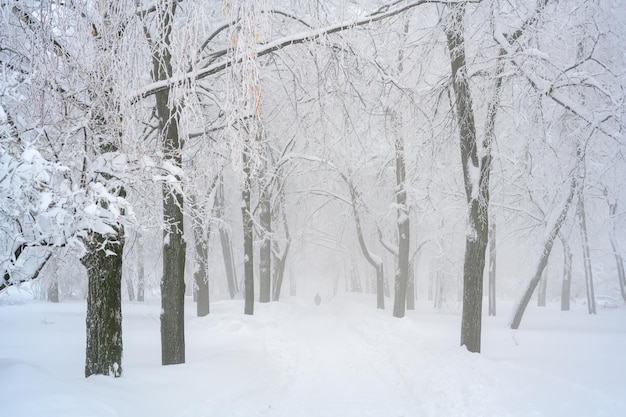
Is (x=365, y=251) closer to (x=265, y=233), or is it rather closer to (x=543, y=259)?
(x=265, y=233)

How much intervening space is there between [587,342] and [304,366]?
7.85 metres

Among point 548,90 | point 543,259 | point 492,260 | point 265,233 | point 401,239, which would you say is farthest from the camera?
point 492,260

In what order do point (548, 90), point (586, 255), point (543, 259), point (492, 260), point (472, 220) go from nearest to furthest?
point (548, 90) < point (472, 220) < point (543, 259) < point (492, 260) < point (586, 255)

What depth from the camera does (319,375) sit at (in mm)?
9383

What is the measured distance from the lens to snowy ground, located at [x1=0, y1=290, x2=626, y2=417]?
541 centimetres

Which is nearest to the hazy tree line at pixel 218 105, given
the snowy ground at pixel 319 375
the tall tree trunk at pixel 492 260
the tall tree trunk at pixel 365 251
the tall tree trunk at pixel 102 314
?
the tall tree trunk at pixel 102 314

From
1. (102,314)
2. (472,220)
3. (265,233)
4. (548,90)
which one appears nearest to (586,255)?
(265,233)

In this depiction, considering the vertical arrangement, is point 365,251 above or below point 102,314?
below

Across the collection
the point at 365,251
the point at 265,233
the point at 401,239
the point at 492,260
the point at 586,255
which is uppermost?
the point at 265,233

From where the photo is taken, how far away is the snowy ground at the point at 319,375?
17.7ft

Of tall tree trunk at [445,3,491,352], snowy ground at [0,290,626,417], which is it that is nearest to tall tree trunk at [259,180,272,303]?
snowy ground at [0,290,626,417]

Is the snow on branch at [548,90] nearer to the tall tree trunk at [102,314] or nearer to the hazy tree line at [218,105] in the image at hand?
the hazy tree line at [218,105]

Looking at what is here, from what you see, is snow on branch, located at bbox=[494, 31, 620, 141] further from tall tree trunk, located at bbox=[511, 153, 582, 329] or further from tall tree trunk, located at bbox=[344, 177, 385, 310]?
tall tree trunk, located at bbox=[344, 177, 385, 310]

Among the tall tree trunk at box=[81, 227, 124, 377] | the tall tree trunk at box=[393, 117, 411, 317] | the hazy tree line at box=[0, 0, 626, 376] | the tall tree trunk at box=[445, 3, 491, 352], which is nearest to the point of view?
the hazy tree line at box=[0, 0, 626, 376]
